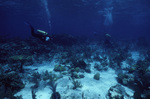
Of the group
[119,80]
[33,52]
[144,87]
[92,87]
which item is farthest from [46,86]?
[33,52]

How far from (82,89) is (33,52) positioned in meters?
9.09

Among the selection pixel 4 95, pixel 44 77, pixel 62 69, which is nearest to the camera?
pixel 4 95

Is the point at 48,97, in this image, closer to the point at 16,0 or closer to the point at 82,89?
the point at 82,89

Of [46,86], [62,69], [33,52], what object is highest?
[46,86]

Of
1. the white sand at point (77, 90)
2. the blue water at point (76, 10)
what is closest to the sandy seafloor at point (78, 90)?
the white sand at point (77, 90)

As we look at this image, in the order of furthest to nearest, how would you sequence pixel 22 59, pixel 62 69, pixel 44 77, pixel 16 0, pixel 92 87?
pixel 16 0 → pixel 62 69 → pixel 22 59 → pixel 44 77 → pixel 92 87

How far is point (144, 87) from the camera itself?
530 centimetres

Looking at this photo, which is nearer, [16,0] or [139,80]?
[139,80]

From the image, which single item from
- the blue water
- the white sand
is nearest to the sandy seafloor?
the white sand

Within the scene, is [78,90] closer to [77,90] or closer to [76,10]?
[77,90]

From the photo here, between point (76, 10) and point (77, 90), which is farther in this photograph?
point (76, 10)

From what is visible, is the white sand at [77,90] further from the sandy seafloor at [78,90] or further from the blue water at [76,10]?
the blue water at [76,10]

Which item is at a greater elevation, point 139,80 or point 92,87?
point 139,80

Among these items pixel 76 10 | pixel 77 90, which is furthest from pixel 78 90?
pixel 76 10
